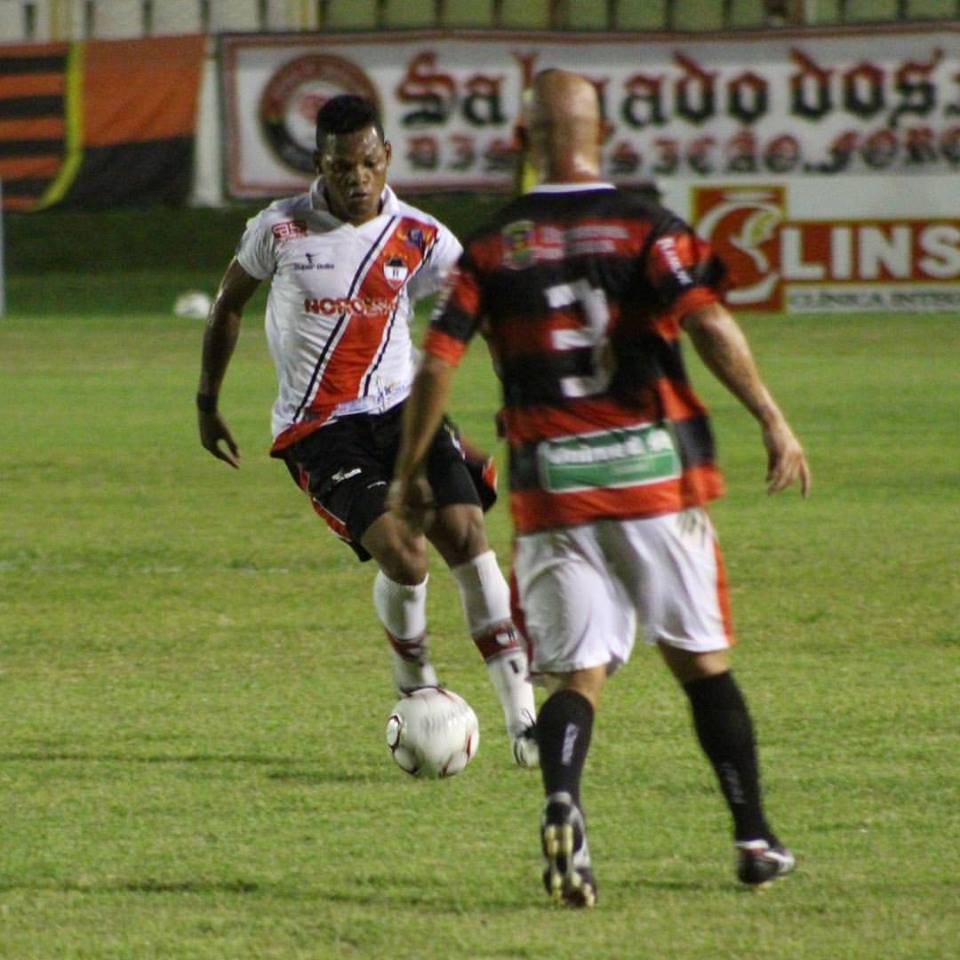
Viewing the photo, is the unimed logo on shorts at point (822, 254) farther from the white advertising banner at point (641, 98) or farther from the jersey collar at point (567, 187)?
the jersey collar at point (567, 187)

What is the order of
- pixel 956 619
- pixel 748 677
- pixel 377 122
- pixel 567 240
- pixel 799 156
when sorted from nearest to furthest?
1. pixel 567 240
2. pixel 377 122
3. pixel 748 677
4. pixel 956 619
5. pixel 799 156

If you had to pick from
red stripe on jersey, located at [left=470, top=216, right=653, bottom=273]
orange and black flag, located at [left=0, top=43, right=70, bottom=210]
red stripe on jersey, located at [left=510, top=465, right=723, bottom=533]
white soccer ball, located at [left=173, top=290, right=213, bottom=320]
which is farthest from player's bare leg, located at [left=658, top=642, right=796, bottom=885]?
orange and black flag, located at [left=0, top=43, right=70, bottom=210]

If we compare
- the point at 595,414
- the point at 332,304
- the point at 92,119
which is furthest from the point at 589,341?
the point at 92,119

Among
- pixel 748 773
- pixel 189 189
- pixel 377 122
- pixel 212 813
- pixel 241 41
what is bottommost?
pixel 189 189

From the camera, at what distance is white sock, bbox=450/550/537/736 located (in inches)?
242

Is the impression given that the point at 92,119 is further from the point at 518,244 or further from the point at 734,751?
the point at 734,751

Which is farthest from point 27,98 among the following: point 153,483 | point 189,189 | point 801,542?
point 801,542

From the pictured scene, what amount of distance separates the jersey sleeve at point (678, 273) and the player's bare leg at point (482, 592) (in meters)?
1.85

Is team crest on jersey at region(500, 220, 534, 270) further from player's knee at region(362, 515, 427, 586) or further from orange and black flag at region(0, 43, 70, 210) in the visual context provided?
orange and black flag at region(0, 43, 70, 210)

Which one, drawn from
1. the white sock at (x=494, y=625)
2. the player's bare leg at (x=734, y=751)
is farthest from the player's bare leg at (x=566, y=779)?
the white sock at (x=494, y=625)

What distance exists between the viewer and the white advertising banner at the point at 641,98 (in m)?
28.1

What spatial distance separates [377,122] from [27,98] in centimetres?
2314

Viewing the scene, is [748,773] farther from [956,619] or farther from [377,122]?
[956,619]

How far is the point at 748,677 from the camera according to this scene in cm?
719
